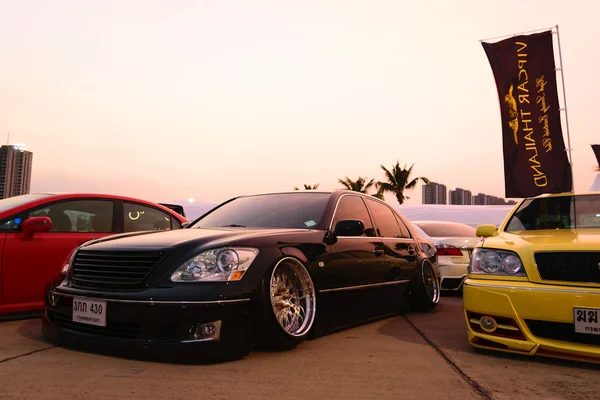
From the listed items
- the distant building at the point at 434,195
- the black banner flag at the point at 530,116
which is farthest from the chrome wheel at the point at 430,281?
the distant building at the point at 434,195

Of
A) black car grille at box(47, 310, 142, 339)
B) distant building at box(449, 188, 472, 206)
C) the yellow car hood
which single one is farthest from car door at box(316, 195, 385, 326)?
distant building at box(449, 188, 472, 206)

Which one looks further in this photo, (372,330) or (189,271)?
(372,330)

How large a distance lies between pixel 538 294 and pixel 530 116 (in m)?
8.47

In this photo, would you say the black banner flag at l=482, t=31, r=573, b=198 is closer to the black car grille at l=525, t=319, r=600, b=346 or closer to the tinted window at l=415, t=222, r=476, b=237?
the tinted window at l=415, t=222, r=476, b=237

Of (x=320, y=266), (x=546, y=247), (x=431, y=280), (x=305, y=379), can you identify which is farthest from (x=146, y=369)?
(x=431, y=280)

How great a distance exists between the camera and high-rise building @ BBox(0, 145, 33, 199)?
33.4 meters

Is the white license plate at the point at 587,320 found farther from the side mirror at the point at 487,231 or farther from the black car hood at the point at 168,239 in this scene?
the black car hood at the point at 168,239

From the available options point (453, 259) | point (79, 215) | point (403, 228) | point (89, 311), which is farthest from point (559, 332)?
point (79, 215)

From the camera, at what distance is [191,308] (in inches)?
120

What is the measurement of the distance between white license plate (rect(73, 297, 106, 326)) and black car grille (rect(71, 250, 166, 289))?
0.12 m

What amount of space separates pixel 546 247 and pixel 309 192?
2.28m

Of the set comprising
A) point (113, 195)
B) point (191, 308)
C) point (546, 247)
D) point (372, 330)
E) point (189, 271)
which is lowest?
point (372, 330)

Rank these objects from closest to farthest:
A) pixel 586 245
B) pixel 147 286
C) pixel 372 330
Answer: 1. pixel 147 286
2. pixel 586 245
3. pixel 372 330

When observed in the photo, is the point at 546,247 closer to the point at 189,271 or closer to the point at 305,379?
the point at 305,379
